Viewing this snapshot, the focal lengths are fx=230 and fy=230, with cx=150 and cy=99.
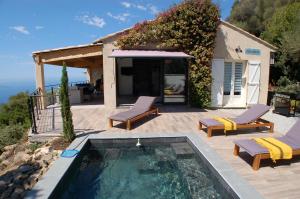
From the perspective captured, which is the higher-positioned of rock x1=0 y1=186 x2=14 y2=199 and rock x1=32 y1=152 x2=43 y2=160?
rock x1=32 y1=152 x2=43 y2=160

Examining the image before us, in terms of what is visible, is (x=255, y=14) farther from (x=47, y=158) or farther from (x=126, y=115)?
(x=47, y=158)

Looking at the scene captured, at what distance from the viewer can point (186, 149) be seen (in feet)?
33.6

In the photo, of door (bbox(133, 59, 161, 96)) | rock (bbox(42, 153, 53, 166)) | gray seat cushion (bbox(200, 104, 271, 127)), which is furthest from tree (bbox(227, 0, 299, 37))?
rock (bbox(42, 153, 53, 166))

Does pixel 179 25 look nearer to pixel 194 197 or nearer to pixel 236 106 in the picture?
pixel 236 106

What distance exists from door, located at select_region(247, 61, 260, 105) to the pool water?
10.8 metres

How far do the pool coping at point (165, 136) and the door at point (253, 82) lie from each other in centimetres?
1029

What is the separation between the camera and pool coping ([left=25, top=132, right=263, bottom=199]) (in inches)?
241

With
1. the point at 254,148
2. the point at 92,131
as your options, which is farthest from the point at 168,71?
the point at 254,148

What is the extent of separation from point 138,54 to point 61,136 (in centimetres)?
739

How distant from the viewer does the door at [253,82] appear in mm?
18766

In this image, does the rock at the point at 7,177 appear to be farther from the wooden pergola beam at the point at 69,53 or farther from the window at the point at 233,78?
the window at the point at 233,78

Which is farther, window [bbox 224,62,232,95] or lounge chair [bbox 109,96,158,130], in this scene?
window [bbox 224,62,232,95]

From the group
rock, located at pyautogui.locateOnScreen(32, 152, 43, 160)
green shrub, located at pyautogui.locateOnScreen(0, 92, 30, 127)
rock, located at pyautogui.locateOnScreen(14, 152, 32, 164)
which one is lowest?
green shrub, located at pyautogui.locateOnScreen(0, 92, 30, 127)

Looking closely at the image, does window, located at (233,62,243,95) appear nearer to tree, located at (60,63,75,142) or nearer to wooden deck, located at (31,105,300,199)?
wooden deck, located at (31,105,300,199)
